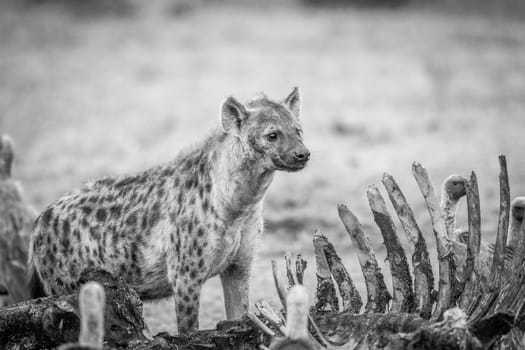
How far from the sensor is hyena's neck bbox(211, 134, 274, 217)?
499 cm

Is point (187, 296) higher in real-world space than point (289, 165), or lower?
lower

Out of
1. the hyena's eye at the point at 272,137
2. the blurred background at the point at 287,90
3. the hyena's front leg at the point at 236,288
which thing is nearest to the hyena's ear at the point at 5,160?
the blurred background at the point at 287,90

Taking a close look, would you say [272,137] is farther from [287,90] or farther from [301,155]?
[287,90]

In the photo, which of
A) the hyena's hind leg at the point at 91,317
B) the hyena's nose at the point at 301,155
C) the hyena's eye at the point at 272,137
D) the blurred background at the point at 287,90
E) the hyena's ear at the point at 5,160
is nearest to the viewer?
the hyena's hind leg at the point at 91,317

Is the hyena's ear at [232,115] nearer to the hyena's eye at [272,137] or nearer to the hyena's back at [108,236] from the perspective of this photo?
the hyena's eye at [272,137]

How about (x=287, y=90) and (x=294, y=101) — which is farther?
(x=287, y=90)

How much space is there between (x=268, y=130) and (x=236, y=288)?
3.01 feet

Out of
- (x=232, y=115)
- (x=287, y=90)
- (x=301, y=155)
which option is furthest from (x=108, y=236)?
(x=287, y=90)

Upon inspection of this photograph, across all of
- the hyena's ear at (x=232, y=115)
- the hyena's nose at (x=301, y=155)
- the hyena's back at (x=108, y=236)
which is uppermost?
the hyena's ear at (x=232, y=115)

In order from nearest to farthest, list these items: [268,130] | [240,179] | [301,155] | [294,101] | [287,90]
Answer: [301,155]
[268,130]
[240,179]
[294,101]
[287,90]

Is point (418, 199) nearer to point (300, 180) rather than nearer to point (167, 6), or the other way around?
point (300, 180)

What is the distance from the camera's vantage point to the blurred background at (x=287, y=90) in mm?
9773

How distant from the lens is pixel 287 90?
12953 millimetres

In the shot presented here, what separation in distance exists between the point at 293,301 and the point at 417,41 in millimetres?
11951
